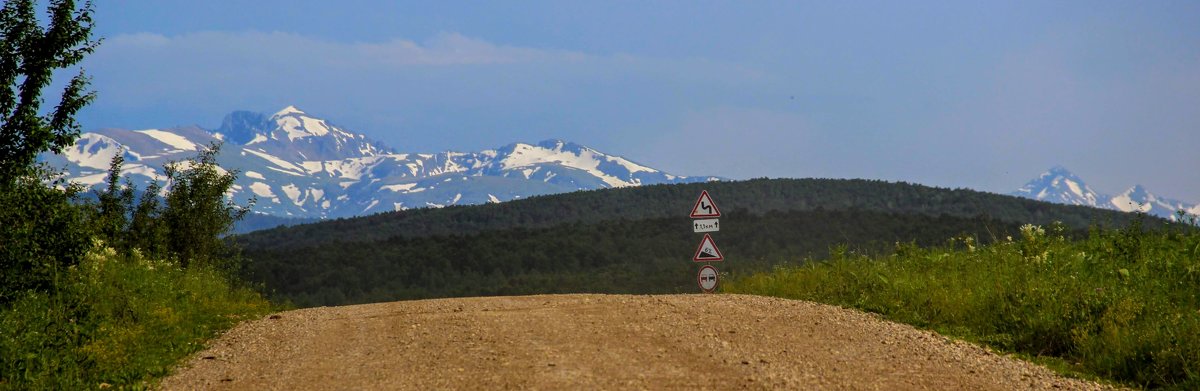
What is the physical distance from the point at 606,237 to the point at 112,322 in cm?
5984

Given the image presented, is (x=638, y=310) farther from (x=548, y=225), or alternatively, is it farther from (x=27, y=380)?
(x=548, y=225)

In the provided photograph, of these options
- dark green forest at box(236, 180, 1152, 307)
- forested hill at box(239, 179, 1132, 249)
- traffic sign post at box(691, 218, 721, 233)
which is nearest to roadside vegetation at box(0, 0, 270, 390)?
traffic sign post at box(691, 218, 721, 233)

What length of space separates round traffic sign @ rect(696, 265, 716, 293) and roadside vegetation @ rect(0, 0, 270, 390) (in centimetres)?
1216

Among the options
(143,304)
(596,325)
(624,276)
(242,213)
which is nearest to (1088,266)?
(596,325)

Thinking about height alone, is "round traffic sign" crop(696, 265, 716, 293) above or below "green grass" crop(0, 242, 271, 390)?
above

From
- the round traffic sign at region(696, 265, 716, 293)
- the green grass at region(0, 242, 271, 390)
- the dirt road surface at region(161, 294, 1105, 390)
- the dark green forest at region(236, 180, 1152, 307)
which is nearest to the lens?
the dirt road surface at region(161, 294, 1105, 390)

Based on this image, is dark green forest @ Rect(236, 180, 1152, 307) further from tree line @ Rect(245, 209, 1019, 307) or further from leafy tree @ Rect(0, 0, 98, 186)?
leafy tree @ Rect(0, 0, 98, 186)

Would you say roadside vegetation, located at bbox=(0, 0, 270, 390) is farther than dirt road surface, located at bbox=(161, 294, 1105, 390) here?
Yes

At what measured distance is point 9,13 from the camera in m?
18.7

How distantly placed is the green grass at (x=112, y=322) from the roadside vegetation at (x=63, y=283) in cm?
3

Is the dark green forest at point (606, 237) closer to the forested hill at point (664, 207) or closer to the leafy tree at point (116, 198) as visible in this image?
the forested hill at point (664, 207)

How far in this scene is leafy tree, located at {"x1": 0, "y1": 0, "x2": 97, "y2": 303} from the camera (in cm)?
1809

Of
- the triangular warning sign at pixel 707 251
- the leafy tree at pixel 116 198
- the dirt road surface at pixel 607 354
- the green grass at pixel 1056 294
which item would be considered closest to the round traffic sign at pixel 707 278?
the triangular warning sign at pixel 707 251

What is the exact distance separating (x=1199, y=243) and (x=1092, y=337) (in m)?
7.69
